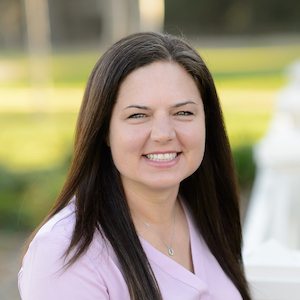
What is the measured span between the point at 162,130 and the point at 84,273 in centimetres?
53

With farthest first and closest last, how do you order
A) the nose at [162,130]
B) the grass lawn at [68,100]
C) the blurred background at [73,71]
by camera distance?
the grass lawn at [68,100]
the blurred background at [73,71]
the nose at [162,130]

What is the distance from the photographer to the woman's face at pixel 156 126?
1.43m

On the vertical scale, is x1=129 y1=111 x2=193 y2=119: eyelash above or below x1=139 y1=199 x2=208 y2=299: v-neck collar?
above

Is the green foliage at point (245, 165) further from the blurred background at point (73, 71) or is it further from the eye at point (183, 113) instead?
the eye at point (183, 113)

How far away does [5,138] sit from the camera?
7.84 metres

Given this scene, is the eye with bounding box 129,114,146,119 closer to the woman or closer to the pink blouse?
the woman

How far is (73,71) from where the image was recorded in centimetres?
2084

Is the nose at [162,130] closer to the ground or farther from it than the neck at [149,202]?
farther from it

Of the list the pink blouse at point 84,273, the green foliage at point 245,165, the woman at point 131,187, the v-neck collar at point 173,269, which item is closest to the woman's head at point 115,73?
the woman at point 131,187

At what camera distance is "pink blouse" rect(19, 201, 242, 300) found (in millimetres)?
1288

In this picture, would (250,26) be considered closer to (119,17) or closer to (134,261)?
(119,17)

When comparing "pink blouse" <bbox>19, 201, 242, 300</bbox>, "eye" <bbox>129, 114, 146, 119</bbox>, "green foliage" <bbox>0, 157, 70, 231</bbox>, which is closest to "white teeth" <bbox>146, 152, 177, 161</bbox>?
"eye" <bbox>129, 114, 146, 119</bbox>

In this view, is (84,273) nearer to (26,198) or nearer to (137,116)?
(137,116)

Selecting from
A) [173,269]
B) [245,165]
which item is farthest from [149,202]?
[245,165]
